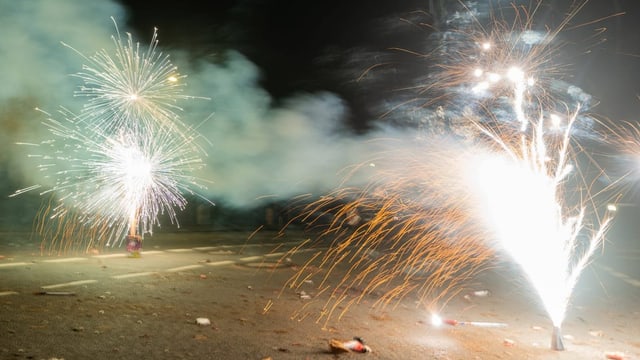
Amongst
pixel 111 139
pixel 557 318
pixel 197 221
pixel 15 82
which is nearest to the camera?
pixel 557 318

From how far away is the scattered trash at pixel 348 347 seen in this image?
438 centimetres

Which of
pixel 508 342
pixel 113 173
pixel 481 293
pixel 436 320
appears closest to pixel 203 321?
pixel 436 320

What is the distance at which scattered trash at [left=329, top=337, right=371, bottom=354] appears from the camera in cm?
438

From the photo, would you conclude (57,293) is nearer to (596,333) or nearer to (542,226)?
(542,226)

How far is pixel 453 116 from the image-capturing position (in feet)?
42.7

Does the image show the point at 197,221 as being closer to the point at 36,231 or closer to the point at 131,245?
the point at 36,231

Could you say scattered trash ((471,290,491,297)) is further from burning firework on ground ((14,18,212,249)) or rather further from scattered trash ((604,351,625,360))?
burning firework on ground ((14,18,212,249))

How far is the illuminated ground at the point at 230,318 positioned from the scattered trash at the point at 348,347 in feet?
0.32

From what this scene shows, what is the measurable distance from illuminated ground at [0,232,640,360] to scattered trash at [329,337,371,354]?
10 cm

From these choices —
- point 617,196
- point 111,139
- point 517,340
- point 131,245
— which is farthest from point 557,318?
point 617,196

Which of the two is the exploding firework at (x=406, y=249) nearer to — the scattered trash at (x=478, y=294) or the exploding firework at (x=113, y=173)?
the scattered trash at (x=478, y=294)

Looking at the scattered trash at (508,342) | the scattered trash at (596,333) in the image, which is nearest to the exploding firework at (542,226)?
the scattered trash at (508,342)

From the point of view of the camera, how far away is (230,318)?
5.43 metres

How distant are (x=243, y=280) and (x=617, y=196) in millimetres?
20817
